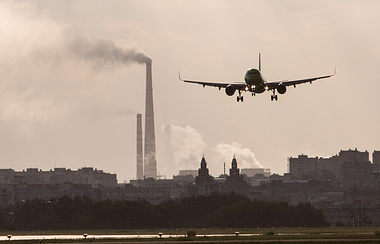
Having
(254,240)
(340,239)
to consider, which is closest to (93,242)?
(254,240)

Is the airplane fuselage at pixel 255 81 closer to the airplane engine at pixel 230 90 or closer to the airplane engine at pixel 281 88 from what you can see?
the airplane engine at pixel 281 88

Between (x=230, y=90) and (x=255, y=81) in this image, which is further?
(x=230, y=90)

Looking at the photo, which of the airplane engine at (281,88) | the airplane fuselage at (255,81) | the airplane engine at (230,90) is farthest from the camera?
the airplane engine at (230,90)

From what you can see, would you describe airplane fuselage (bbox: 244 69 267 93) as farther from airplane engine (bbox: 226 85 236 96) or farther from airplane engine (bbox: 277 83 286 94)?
airplane engine (bbox: 226 85 236 96)

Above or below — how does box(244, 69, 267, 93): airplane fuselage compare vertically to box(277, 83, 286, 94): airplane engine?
above

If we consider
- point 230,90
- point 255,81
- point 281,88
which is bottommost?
point 281,88

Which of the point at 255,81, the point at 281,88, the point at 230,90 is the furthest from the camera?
the point at 230,90

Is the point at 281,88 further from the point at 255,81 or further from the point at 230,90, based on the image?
the point at 230,90

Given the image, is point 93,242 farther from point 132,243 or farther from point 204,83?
point 204,83
